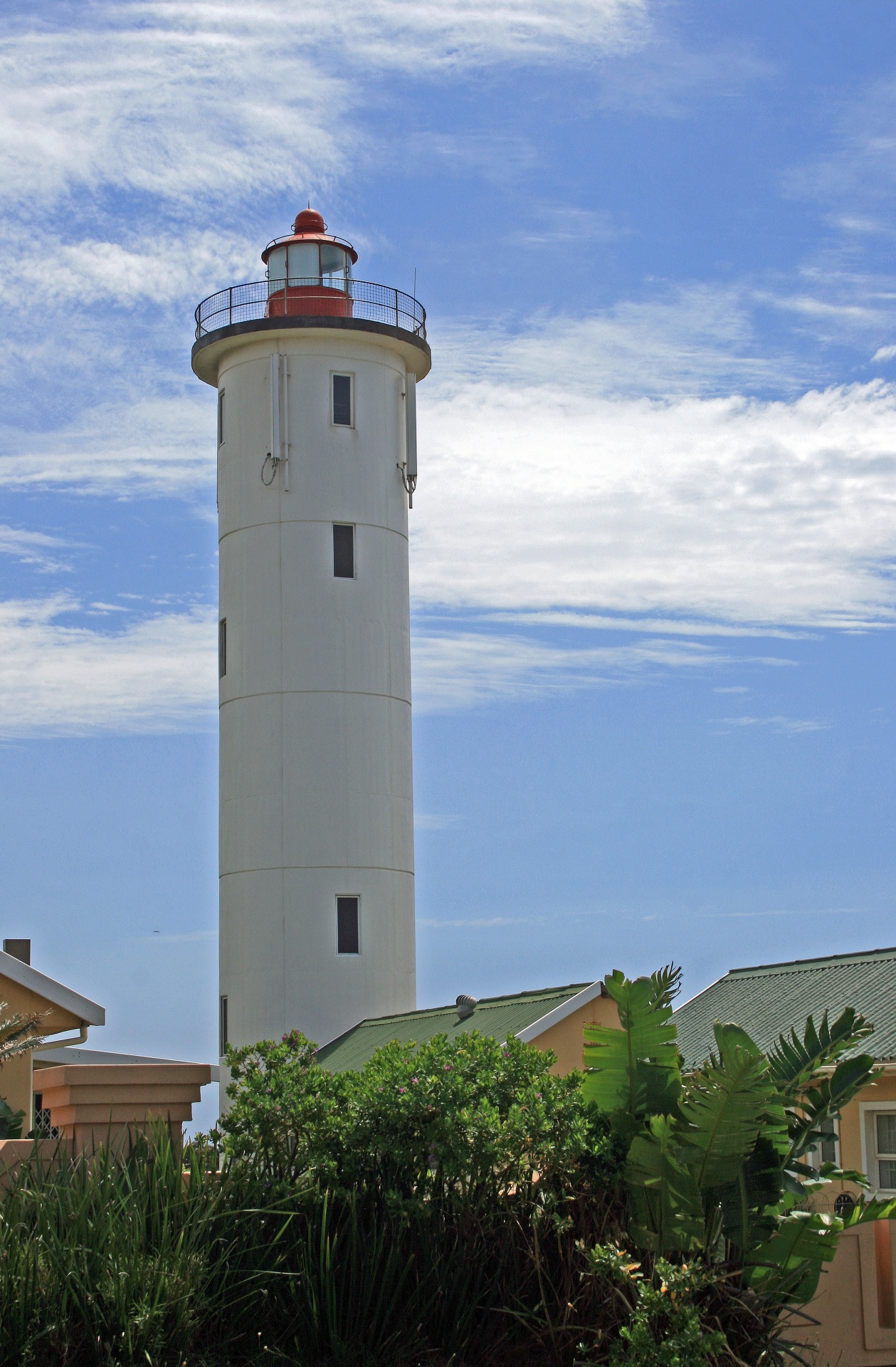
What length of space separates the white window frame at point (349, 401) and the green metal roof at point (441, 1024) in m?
12.9

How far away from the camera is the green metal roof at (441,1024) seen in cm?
2488

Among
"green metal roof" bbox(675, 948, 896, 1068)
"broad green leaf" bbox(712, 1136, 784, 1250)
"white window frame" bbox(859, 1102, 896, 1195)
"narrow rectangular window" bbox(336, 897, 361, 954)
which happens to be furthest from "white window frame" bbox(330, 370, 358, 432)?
"broad green leaf" bbox(712, 1136, 784, 1250)

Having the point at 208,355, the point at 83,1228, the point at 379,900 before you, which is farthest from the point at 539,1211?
Answer: the point at 208,355

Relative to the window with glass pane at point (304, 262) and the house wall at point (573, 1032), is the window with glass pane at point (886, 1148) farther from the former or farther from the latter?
the window with glass pane at point (304, 262)

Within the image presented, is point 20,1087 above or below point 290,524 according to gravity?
below

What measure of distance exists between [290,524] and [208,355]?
5.13m

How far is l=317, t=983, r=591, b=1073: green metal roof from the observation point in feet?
81.6

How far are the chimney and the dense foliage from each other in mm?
15366

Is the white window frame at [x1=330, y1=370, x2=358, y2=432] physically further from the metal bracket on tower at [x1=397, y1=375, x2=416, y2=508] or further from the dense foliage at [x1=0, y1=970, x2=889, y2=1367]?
the dense foliage at [x1=0, y1=970, x2=889, y2=1367]

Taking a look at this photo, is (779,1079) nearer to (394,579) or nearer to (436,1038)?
(436,1038)

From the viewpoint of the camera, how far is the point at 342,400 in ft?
115

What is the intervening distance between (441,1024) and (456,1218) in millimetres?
16187

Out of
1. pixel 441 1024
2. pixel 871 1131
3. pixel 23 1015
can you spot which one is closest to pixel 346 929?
pixel 441 1024

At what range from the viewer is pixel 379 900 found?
109 ft
